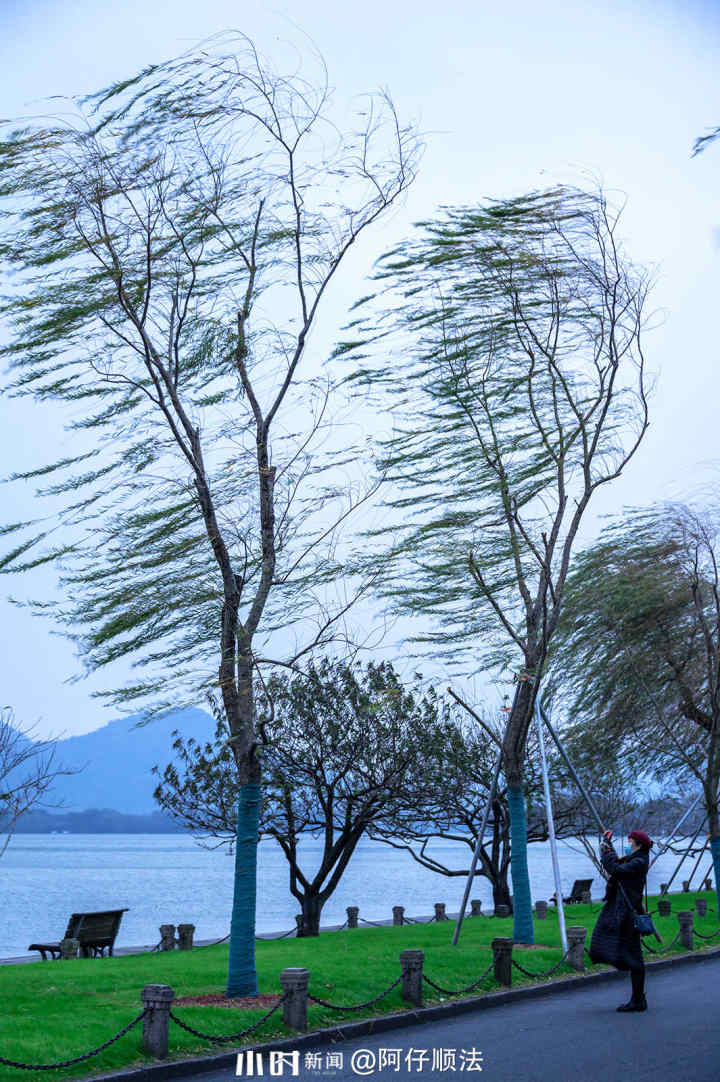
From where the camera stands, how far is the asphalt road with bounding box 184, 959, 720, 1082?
8047 mm

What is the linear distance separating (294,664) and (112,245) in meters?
5.54

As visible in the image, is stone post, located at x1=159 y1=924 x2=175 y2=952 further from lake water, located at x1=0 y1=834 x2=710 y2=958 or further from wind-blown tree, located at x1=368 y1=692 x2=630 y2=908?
lake water, located at x1=0 y1=834 x2=710 y2=958

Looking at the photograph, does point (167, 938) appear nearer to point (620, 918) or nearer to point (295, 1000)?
point (295, 1000)

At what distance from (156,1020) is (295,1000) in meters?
1.62

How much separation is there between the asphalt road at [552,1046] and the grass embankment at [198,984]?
0.66 m

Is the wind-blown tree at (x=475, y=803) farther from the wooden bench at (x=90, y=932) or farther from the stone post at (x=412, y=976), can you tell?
the stone post at (x=412, y=976)

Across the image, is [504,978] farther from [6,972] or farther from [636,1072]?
[6,972]

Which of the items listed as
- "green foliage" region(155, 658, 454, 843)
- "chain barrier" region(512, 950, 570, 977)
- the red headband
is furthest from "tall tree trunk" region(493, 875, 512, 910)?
the red headband

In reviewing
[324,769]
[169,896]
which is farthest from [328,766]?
[169,896]

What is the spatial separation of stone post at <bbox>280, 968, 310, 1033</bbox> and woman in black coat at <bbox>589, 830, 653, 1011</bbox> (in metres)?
3.00

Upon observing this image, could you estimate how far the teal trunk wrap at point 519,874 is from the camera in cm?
1628

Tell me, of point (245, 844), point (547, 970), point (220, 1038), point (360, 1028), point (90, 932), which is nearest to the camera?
point (220, 1038)

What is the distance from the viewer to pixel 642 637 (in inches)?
869

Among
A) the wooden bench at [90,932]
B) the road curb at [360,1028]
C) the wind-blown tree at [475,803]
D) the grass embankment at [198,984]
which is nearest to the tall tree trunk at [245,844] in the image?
the grass embankment at [198,984]
